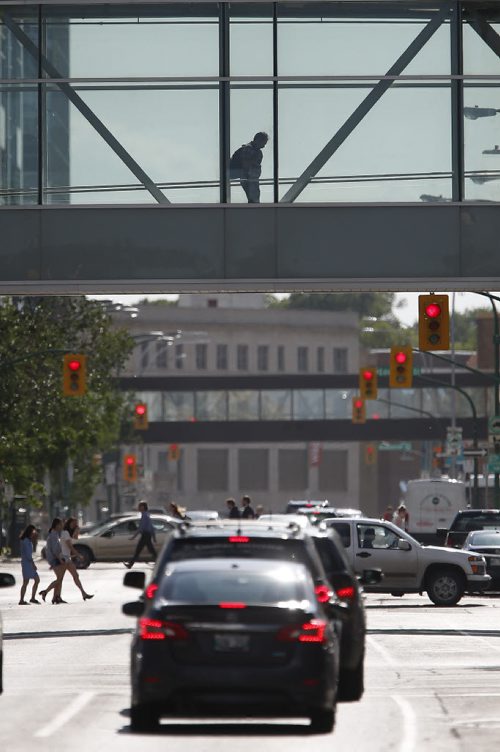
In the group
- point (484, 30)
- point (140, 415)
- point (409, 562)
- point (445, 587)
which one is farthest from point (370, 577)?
point (140, 415)

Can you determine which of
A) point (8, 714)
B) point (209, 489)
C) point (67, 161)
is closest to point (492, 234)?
point (67, 161)

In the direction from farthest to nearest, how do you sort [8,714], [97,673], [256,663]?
1. [97,673]
2. [8,714]
3. [256,663]

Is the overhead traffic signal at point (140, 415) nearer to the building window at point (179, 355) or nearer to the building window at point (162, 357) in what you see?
the building window at point (179, 355)

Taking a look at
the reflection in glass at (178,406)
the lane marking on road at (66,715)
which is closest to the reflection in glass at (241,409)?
the reflection in glass at (178,406)

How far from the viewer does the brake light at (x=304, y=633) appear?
44.3 feet

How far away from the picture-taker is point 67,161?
3089 centimetres

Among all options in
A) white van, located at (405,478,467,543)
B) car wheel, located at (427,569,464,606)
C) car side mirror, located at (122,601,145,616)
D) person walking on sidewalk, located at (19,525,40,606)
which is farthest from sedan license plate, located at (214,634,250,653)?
white van, located at (405,478,467,543)

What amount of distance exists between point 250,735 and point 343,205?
642 inches

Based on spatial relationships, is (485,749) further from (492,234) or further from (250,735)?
(492,234)

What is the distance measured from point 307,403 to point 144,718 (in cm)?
13349

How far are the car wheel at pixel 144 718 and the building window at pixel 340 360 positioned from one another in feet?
456

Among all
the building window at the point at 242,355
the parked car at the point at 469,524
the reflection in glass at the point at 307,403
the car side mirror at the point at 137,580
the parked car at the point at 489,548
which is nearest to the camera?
the car side mirror at the point at 137,580

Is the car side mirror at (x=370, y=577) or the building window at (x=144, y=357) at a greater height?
the building window at (x=144, y=357)

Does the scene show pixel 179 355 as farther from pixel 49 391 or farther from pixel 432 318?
pixel 432 318
